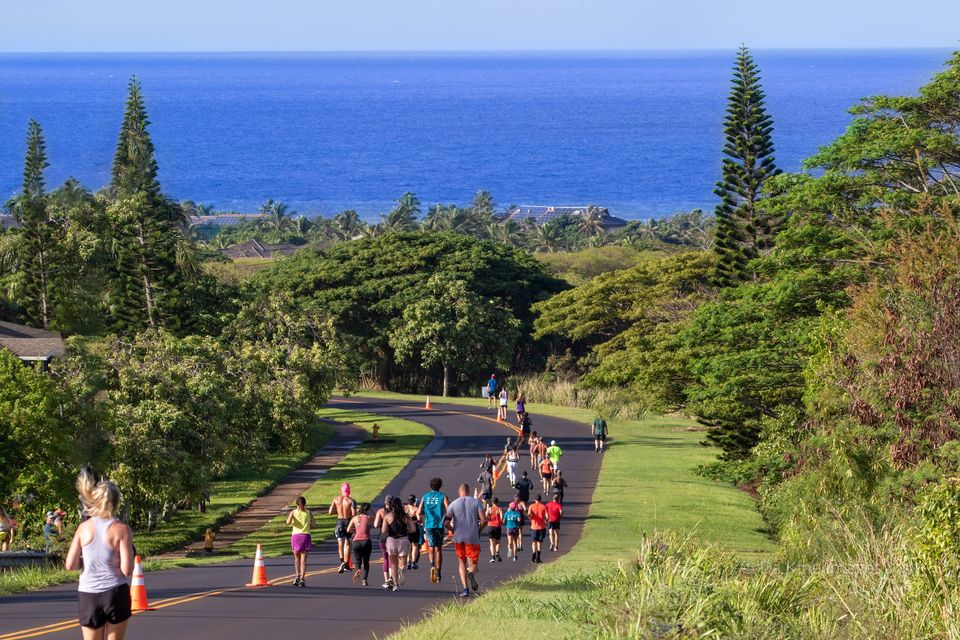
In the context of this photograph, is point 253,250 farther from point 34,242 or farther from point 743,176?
point 743,176

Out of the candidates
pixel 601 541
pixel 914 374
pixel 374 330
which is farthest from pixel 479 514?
pixel 374 330

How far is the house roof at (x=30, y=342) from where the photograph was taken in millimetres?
40250

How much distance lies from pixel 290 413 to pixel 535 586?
91.9 ft

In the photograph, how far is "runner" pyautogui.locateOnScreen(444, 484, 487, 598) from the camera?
18828mm

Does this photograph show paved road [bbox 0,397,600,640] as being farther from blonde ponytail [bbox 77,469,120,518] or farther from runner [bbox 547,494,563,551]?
blonde ponytail [bbox 77,469,120,518]

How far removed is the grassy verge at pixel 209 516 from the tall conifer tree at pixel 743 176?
16.6 metres

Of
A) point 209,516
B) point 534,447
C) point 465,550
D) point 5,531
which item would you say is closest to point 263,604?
point 465,550

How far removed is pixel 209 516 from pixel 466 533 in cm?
1908

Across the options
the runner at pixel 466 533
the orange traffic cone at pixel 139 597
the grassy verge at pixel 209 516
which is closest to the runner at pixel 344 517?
the runner at pixel 466 533

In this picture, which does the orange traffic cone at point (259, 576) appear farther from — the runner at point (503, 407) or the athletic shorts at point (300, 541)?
the runner at point (503, 407)

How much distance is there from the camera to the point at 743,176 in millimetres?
A: 48344

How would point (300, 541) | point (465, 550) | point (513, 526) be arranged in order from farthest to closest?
point (513, 526), point (300, 541), point (465, 550)

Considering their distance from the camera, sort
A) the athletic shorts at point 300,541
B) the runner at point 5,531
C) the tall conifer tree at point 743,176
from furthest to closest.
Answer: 1. the tall conifer tree at point 743,176
2. the runner at point 5,531
3. the athletic shorts at point 300,541

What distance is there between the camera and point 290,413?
4553cm
